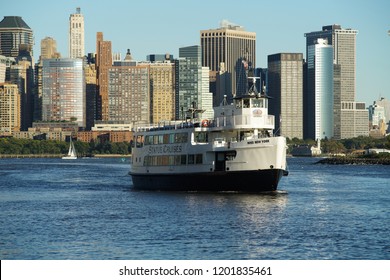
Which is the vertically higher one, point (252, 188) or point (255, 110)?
point (255, 110)

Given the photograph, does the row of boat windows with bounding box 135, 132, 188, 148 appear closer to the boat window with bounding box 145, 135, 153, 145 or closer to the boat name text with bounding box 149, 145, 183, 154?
the boat window with bounding box 145, 135, 153, 145

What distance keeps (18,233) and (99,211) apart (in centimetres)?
1345

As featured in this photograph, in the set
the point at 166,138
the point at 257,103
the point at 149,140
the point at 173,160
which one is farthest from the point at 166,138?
the point at 257,103

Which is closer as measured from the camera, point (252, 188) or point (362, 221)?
point (362, 221)

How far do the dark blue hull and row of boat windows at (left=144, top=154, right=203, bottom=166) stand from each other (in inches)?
43.2

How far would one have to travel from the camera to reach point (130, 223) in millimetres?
57000

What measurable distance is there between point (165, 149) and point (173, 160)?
196 centimetres

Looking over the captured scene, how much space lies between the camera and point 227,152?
74.9 m

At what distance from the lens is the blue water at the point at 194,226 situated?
1786 inches

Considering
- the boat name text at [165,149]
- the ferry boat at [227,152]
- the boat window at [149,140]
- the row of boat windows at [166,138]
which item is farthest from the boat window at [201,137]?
the boat window at [149,140]

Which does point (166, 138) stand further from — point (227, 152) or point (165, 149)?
point (227, 152)

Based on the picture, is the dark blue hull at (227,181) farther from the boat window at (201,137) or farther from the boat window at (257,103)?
the boat window at (257,103)
